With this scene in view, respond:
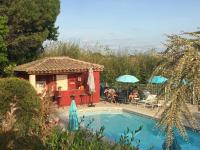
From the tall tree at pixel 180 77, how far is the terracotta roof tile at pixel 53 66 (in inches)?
701

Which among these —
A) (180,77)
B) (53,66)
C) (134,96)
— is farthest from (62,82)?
(180,77)

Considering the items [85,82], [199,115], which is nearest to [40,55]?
[85,82]

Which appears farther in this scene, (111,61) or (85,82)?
(111,61)

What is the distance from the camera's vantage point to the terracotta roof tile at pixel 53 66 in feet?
86.2

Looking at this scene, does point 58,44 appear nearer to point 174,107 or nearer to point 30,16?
point 30,16

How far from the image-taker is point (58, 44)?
1449 inches

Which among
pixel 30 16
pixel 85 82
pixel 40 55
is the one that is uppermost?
pixel 30 16

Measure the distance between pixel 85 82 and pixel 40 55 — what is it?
19.7ft

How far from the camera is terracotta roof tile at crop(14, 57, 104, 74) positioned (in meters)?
26.3

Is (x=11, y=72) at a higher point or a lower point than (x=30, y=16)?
lower

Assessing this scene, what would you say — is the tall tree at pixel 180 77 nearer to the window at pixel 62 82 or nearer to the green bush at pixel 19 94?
the green bush at pixel 19 94

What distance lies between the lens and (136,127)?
22047 mm

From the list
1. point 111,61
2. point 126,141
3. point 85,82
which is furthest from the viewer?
point 111,61

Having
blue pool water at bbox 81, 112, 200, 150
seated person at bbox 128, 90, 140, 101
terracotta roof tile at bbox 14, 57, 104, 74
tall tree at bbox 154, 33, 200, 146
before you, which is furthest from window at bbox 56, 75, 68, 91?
tall tree at bbox 154, 33, 200, 146
